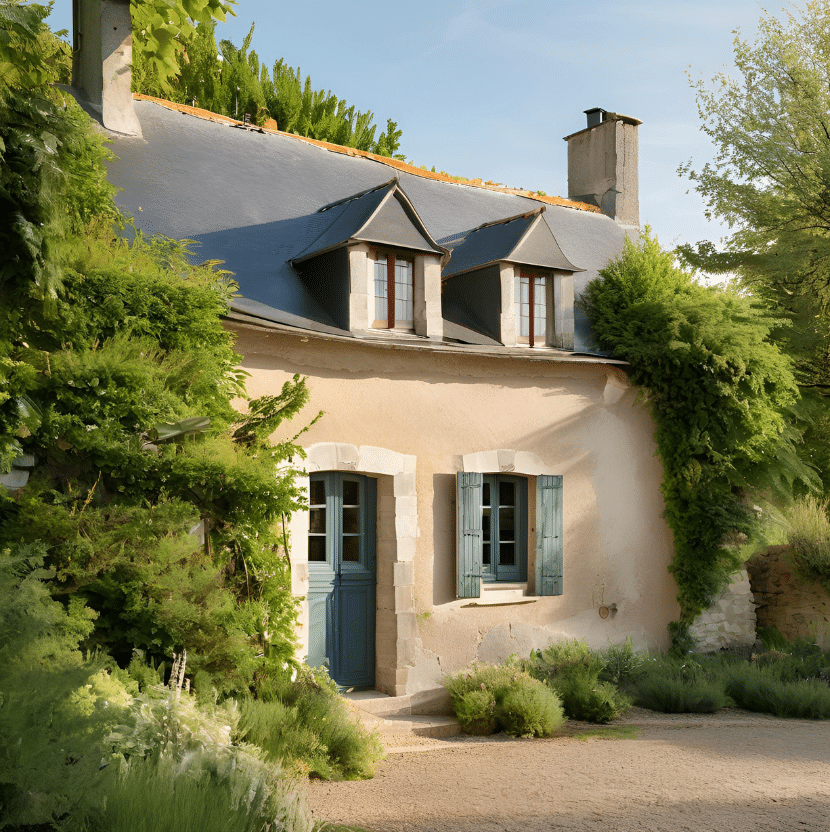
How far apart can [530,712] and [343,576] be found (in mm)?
2101

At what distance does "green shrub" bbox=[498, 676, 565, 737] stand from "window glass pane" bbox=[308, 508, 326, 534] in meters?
2.20

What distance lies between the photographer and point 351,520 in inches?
323

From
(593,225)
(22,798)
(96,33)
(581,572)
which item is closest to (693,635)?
(581,572)

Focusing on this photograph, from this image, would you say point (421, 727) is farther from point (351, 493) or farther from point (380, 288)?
point (380, 288)

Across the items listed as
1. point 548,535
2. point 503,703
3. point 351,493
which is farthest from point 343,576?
point 548,535

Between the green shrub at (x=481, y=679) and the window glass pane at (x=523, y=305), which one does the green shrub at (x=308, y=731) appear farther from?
the window glass pane at (x=523, y=305)

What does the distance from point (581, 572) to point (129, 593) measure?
524 cm

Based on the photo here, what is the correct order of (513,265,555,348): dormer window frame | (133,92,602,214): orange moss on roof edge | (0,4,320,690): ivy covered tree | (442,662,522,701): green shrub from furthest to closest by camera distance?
(133,92,602,214): orange moss on roof edge → (513,265,555,348): dormer window frame → (442,662,522,701): green shrub → (0,4,320,690): ivy covered tree

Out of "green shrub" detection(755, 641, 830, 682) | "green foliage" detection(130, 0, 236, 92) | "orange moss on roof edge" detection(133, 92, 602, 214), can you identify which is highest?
"green foliage" detection(130, 0, 236, 92)

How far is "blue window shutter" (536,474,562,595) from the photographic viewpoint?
29.1 ft

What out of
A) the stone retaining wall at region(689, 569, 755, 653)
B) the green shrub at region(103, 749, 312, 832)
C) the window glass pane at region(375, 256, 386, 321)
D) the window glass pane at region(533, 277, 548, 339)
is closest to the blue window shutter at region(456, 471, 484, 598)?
the window glass pane at region(375, 256, 386, 321)

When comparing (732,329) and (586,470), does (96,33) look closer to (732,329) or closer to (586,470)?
(586,470)

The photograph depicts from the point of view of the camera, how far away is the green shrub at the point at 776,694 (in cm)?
793

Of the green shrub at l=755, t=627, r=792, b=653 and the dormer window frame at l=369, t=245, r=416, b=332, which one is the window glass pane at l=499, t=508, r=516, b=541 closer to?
the dormer window frame at l=369, t=245, r=416, b=332
